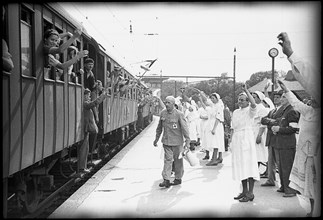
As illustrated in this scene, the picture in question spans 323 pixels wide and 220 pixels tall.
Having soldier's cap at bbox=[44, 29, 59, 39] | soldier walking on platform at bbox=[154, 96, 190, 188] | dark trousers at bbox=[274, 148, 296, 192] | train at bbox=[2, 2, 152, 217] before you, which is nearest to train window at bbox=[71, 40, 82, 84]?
train at bbox=[2, 2, 152, 217]

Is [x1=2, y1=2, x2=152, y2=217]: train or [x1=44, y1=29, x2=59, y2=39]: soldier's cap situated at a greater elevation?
[x1=44, y1=29, x2=59, y2=39]: soldier's cap

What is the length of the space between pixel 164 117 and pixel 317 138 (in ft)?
12.2

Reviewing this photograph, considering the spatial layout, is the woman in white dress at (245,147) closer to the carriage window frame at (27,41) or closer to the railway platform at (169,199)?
the railway platform at (169,199)

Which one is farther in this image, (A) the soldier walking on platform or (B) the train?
(A) the soldier walking on platform

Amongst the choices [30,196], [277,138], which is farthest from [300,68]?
[30,196]

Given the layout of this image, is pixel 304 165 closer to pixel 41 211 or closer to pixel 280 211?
pixel 280 211

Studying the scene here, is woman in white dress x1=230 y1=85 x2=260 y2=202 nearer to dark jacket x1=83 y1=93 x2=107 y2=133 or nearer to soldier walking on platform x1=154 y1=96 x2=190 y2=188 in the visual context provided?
soldier walking on platform x1=154 y1=96 x2=190 y2=188

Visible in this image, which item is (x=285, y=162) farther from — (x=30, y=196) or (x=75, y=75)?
(x=30, y=196)

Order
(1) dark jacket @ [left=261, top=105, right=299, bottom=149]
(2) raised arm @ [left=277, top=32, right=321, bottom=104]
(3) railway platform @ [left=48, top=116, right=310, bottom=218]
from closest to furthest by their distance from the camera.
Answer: (2) raised arm @ [left=277, top=32, right=321, bottom=104] < (3) railway platform @ [left=48, top=116, right=310, bottom=218] < (1) dark jacket @ [left=261, top=105, right=299, bottom=149]

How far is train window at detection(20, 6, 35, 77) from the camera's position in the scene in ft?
16.0

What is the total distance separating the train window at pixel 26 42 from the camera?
4.87 meters

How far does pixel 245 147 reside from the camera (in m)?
6.70

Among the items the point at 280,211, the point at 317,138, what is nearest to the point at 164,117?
the point at 280,211

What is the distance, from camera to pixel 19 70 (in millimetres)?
4605
